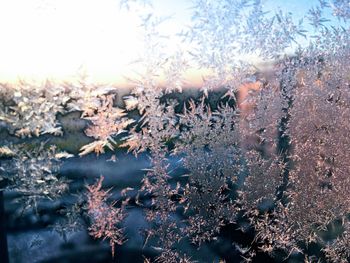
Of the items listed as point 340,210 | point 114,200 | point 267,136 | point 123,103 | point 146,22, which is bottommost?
point 340,210

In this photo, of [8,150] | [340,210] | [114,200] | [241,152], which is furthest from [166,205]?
[340,210]

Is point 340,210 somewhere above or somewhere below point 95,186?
below

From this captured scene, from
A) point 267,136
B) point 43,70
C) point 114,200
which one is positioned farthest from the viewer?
point 267,136

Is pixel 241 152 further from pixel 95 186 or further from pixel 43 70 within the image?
pixel 43 70

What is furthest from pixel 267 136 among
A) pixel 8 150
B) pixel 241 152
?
pixel 8 150

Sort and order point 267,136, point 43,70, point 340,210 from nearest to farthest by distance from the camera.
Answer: point 43,70
point 267,136
point 340,210

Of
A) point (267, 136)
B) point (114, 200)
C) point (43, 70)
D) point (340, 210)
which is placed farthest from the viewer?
point (340, 210)

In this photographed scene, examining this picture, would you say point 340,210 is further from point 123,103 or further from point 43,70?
point 43,70

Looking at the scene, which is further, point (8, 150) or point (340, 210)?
point (340, 210)

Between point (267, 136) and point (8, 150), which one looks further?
point (267, 136)
